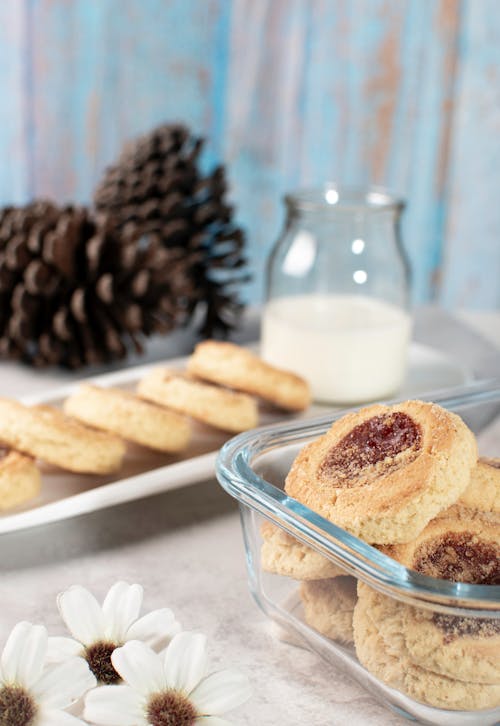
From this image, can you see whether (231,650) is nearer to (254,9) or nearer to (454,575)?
(454,575)

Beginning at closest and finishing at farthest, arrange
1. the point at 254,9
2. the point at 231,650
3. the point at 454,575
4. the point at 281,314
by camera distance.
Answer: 1. the point at 454,575
2. the point at 231,650
3. the point at 281,314
4. the point at 254,9

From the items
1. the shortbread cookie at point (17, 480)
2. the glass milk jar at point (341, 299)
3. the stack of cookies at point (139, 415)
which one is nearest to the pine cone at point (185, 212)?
the glass milk jar at point (341, 299)

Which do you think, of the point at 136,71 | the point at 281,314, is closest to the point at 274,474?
the point at 281,314

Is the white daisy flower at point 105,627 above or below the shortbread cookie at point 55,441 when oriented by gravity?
below

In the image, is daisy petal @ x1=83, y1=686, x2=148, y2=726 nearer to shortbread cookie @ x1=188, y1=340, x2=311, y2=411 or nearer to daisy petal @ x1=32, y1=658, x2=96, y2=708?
daisy petal @ x1=32, y1=658, x2=96, y2=708

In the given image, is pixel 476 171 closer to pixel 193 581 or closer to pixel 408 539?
pixel 193 581

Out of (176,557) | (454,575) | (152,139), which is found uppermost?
(152,139)

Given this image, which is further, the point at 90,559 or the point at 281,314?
the point at 281,314

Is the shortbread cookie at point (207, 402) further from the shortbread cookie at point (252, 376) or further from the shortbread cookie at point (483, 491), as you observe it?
the shortbread cookie at point (483, 491)
